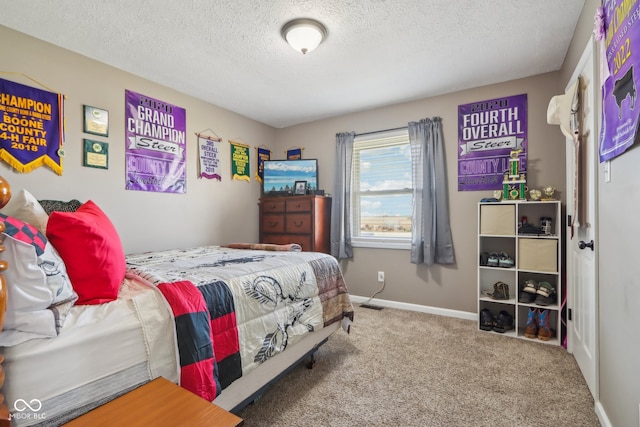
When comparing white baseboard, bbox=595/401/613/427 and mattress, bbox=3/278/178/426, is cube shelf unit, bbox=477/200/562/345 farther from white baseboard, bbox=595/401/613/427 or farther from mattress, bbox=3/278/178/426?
mattress, bbox=3/278/178/426

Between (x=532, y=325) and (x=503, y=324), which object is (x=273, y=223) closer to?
(x=503, y=324)

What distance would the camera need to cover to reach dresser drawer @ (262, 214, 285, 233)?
383cm

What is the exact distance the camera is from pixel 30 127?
2182 mm

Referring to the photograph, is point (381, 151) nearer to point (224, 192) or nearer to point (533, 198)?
point (533, 198)

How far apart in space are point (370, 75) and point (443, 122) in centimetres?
104

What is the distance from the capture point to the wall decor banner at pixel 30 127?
81.7 inches

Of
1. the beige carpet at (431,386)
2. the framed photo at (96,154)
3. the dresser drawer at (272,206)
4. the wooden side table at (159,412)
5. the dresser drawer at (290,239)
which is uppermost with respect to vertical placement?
the framed photo at (96,154)

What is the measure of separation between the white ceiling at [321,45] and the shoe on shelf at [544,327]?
7.30ft

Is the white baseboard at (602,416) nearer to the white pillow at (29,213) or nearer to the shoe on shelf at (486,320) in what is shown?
the shoe on shelf at (486,320)

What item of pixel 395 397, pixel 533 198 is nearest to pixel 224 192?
pixel 395 397

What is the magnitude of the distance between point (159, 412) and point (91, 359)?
0.36 metres

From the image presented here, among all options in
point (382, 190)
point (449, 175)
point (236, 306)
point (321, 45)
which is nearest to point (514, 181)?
point (449, 175)

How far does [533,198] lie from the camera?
8.78ft

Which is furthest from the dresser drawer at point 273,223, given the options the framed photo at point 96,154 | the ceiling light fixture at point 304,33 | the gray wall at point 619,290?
the gray wall at point 619,290
